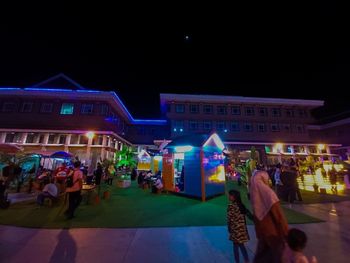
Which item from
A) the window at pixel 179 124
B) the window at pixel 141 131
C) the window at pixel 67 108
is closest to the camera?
the window at pixel 67 108

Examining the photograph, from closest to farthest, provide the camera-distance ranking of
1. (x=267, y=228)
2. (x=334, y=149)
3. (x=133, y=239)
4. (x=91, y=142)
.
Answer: (x=267, y=228) → (x=133, y=239) → (x=91, y=142) → (x=334, y=149)

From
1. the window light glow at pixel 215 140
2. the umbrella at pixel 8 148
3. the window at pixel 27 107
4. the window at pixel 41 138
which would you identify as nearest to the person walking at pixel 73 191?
the window light glow at pixel 215 140

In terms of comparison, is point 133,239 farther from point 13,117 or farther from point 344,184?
point 13,117

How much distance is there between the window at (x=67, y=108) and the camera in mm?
26156

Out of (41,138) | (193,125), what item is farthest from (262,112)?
(41,138)

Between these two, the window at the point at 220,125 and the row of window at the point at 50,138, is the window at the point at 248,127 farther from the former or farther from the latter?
the row of window at the point at 50,138

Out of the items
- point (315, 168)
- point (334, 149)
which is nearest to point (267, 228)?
point (315, 168)

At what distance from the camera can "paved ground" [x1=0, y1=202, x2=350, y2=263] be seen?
3754 mm

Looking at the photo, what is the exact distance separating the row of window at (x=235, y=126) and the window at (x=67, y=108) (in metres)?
15.7

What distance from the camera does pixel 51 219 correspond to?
20.9 ft

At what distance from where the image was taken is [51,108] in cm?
2619

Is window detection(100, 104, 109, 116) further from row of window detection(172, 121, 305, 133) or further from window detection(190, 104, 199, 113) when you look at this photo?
window detection(190, 104, 199, 113)

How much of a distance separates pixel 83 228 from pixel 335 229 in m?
7.68

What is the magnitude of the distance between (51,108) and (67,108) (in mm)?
2243
